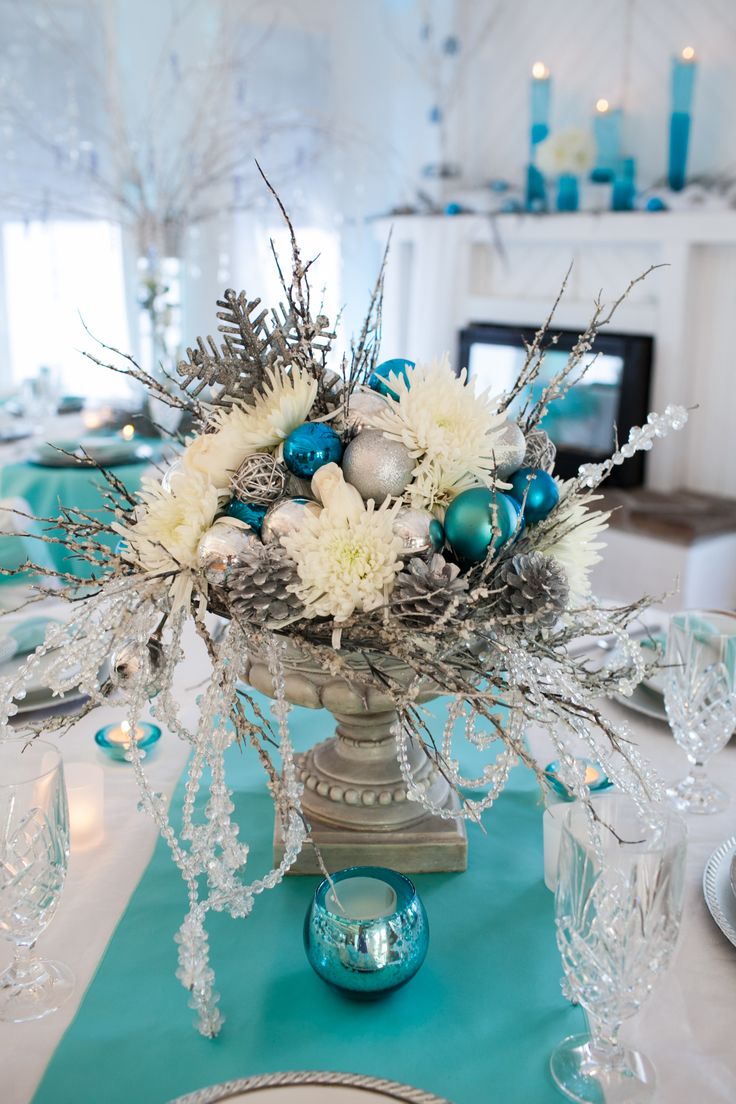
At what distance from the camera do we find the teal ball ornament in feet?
2.79

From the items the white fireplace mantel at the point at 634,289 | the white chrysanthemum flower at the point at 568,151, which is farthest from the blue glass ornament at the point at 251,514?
the white chrysanthemum flower at the point at 568,151

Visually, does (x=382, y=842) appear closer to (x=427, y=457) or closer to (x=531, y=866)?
(x=531, y=866)

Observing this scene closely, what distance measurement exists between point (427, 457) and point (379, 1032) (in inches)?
16.8

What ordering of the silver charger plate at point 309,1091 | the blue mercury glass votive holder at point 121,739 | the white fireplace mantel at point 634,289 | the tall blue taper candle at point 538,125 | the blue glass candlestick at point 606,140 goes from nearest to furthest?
the silver charger plate at point 309,1091
the blue mercury glass votive holder at point 121,739
the white fireplace mantel at point 634,289
the blue glass candlestick at point 606,140
the tall blue taper candle at point 538,125

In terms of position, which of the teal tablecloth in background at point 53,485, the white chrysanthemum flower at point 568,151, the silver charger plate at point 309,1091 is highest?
the white chrysanthemum flower at point 568,151

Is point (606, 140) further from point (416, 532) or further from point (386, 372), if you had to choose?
point (416, 532)

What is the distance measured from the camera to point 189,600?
2.64ft

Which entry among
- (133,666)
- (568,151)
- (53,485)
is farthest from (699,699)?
(568,151)

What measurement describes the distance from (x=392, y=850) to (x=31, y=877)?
0.99ft

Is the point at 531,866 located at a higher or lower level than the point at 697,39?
lower

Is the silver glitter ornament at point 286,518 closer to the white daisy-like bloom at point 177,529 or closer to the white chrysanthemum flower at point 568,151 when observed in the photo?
the white daisy-like bloom at point 177,529

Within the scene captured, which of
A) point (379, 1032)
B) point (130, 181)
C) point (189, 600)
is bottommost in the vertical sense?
point (379, 1032)

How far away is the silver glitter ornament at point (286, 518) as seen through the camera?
0.79 meters

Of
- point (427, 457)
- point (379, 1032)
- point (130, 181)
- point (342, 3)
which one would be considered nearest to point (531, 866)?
point (379, 1032)
